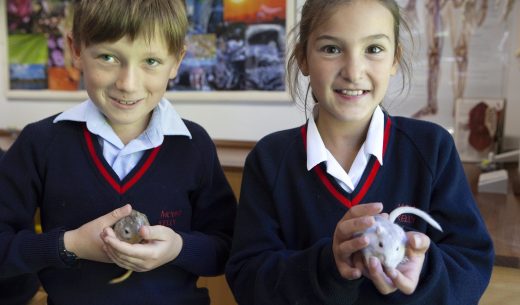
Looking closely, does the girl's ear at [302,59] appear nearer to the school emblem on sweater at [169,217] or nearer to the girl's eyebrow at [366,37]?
the girl's eyebrow at [366,37]

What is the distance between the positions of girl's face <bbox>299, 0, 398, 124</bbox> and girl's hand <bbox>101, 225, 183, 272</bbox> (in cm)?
32

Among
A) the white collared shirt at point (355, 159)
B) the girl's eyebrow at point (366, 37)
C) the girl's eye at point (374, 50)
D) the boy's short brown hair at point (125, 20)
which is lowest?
the white collared shirt at point (355, 159)

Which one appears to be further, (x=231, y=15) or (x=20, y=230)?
(x=231, y=15)

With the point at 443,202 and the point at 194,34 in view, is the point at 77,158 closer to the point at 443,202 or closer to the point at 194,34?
the point at 443,202

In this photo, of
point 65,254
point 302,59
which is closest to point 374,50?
point 302,59

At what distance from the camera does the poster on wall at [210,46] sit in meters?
1.69

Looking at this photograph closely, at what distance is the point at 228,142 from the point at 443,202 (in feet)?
3.70

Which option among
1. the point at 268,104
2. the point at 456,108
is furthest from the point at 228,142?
the point at 456,108

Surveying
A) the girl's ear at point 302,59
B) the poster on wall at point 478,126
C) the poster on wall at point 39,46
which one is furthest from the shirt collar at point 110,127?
the poster on wall at point 39,46

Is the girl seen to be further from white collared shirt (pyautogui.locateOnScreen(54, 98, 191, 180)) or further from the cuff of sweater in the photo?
the cuff of sweater

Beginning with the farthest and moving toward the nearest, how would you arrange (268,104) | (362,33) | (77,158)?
1. (268,104)
2. (77,158)
3. (362,33)

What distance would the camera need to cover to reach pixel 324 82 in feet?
2.48

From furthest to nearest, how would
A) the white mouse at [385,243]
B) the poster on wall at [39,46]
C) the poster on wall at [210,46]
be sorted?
the poster on wall at [39,46] → the poster on wall at [210,46] → the white mouse at [385,243]

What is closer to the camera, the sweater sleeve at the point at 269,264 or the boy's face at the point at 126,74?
the sweater sleeve at the point at 269,264
